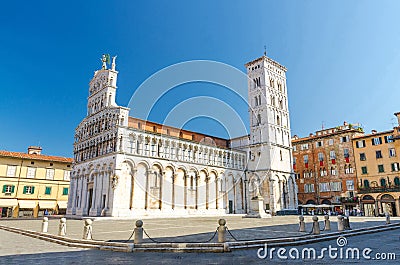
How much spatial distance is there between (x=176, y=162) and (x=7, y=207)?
903 inches

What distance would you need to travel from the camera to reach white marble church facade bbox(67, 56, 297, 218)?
102ft

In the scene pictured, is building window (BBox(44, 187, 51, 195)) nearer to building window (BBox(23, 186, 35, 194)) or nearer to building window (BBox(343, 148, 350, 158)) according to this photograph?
building window (BBox(23, 186, 35, 194))

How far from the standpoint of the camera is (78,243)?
35.0ft

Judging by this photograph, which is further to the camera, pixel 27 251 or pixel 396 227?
pixel 396 227

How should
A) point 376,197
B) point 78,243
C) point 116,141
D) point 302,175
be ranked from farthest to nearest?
point 302,175 → point 376,197 → point 116,141 → point 78,243

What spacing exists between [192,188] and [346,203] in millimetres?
22290

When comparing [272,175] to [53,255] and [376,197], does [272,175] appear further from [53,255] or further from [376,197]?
[53,255]

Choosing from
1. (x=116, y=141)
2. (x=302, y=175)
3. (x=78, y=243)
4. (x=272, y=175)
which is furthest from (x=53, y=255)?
(x=302, y=175)

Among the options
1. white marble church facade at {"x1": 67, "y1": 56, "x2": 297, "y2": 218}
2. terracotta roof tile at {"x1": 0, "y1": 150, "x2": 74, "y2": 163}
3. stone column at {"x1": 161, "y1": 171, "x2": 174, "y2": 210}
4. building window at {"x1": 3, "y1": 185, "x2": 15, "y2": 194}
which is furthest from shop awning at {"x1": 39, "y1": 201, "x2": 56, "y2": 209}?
stone column at {"x1": 161, "y1": 171, "x2": 174, "y2": 210}

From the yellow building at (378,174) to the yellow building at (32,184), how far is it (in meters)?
43.2

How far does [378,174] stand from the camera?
37.3m

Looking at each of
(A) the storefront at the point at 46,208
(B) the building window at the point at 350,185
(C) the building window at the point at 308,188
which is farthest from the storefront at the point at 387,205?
(A) the storefront at the point at 46,208

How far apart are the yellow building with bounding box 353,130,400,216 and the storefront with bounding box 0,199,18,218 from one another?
46956mm

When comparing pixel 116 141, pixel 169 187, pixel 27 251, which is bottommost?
pixel 27 251
